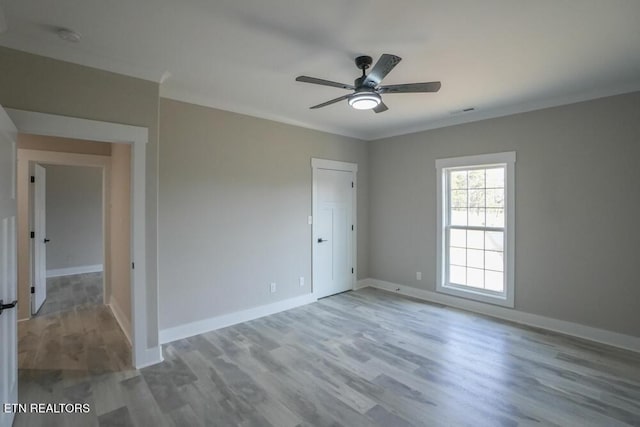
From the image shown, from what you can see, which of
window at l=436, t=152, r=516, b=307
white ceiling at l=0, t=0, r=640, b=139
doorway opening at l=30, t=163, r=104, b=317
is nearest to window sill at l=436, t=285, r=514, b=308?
window at l=436, t=152, r=516, b=307

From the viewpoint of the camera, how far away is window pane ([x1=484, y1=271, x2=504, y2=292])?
4.21 m

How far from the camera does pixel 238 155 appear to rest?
154 inches

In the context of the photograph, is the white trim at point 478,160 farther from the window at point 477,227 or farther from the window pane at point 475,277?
the window pane at point 475,277

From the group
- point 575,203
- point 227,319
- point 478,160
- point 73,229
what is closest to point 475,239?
point 478,160

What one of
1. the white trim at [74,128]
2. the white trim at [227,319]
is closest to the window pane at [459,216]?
the white trim at [227,319]

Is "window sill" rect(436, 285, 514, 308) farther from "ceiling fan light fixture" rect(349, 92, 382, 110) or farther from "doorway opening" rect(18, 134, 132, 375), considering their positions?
"doorway opening" rect(18, 134, 132, 375)

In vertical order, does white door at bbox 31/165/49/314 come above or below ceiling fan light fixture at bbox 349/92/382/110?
below

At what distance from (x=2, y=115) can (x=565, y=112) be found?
16.5 feet

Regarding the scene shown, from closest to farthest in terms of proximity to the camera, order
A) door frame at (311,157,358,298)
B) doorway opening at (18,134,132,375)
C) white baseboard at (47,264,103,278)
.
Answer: doorway opening at (18,134,132,375) < door frame at (311,157,358,298) < white baseboard at (47,264,103,278)

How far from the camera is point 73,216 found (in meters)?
6.73

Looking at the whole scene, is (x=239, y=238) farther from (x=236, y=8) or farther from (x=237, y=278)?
(x=236, y=8)

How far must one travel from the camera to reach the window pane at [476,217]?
4.38 metres

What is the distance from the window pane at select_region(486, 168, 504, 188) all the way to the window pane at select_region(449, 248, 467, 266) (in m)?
1.01

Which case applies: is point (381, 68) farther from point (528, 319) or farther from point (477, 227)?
point (528, 319)
